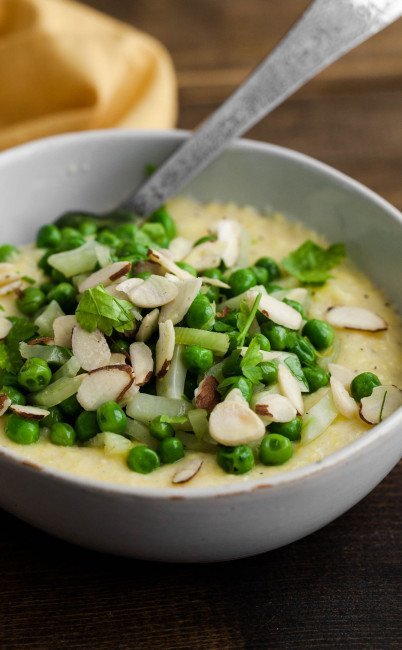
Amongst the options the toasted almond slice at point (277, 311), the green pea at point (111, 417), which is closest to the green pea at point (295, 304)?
the toasted almond slice at point (277, 311)

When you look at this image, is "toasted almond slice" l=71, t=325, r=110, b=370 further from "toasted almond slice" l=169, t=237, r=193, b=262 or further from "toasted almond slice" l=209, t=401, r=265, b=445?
"toasted almond slice" l=169, t=237, r=193, b=262

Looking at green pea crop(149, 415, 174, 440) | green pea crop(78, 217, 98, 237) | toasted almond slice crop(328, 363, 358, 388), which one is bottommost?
green pea crop(78, 217, 98, 237)

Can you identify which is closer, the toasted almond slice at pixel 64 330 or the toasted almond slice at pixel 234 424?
the toasted almond slice at pixel 234 424

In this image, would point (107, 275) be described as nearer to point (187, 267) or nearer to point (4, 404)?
point (187, 267)

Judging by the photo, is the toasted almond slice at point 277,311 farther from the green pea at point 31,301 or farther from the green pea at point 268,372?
the green pea at point 31,301

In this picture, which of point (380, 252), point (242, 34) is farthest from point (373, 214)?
point (242, 34)

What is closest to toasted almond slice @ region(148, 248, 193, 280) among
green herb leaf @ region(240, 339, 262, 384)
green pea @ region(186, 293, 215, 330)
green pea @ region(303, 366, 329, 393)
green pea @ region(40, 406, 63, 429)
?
green pea @ region(186, 293, 215, 330)
